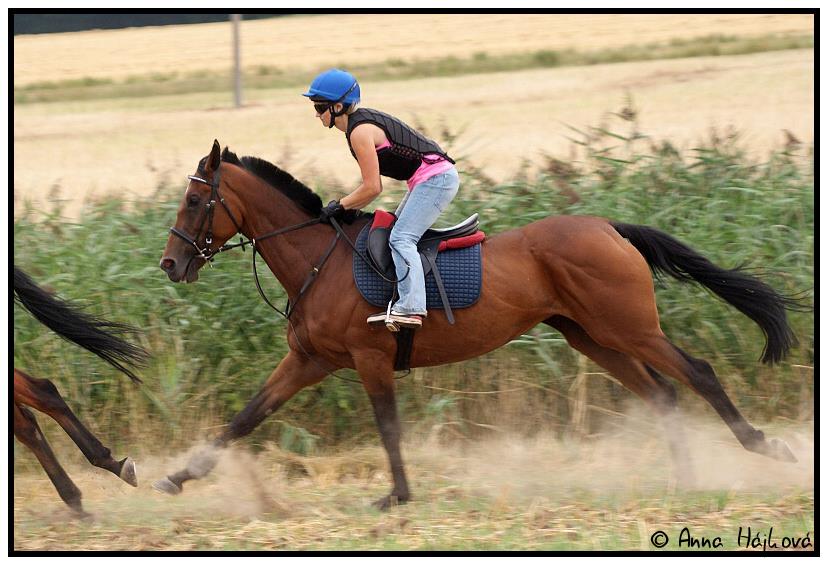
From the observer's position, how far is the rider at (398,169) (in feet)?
18.9

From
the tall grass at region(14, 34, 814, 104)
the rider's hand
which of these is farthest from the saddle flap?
the tall grass at region(14, 34, 814, 104)

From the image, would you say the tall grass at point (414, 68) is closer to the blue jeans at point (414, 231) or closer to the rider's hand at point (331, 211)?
the rider's hand at point (331, 211)

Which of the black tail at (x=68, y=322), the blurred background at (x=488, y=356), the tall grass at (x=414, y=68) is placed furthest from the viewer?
the tall grass at (x=414, y=68)

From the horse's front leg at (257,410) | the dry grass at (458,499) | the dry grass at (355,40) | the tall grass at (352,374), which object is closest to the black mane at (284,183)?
the horse's front leg at (257,410)

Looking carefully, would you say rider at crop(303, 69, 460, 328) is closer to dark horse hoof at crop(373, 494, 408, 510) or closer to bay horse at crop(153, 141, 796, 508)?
bay horse at crop(153, 141, 796, 508)

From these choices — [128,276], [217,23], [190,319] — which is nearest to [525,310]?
[190,319]

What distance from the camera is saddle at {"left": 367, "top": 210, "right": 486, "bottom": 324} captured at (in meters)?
5.93

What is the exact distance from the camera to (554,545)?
5.36m

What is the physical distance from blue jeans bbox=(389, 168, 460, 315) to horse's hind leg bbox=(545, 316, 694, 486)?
42.8 inches

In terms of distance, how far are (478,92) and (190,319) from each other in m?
12.7

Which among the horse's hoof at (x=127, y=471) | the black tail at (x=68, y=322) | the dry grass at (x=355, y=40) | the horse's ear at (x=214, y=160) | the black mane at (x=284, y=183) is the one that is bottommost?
the horse's hoof at (x=127, y=471)

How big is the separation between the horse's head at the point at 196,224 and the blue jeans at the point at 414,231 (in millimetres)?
1084

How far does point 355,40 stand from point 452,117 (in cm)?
713

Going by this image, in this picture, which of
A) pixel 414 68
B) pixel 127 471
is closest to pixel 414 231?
pixel 127 471
